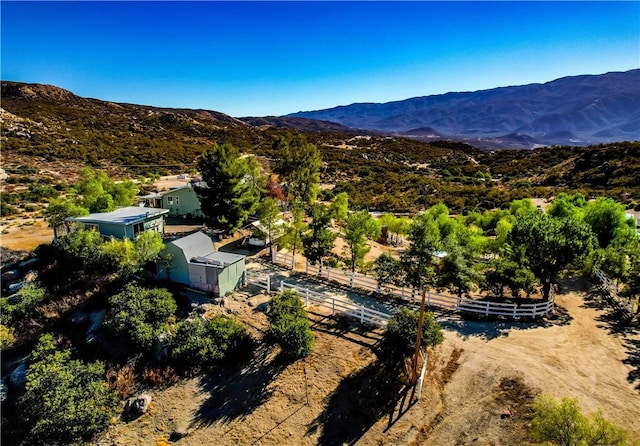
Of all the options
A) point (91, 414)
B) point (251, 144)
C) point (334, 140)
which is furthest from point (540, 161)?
point (91, 414)

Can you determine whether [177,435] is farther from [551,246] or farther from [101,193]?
[101,193]

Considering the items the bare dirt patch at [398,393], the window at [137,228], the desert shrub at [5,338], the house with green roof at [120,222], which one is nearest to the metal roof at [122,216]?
the house with green roof at [120,222]

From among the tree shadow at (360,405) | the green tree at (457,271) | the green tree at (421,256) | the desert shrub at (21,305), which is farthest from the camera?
the desert shrub at (21,305)

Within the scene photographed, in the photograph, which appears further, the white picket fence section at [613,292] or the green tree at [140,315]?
the white picket fence section at [613,292]

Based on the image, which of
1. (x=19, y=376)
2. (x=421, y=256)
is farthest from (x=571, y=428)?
(x=19, y=376)

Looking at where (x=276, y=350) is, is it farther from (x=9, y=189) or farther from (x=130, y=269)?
(x=9, y=189)

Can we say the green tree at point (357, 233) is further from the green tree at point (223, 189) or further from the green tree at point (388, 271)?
the green tree at point (223, 189)

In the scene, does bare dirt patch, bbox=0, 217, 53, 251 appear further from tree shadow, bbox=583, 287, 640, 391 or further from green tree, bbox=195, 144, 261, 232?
tree shadow, bbox=583, 287, 640, 391
